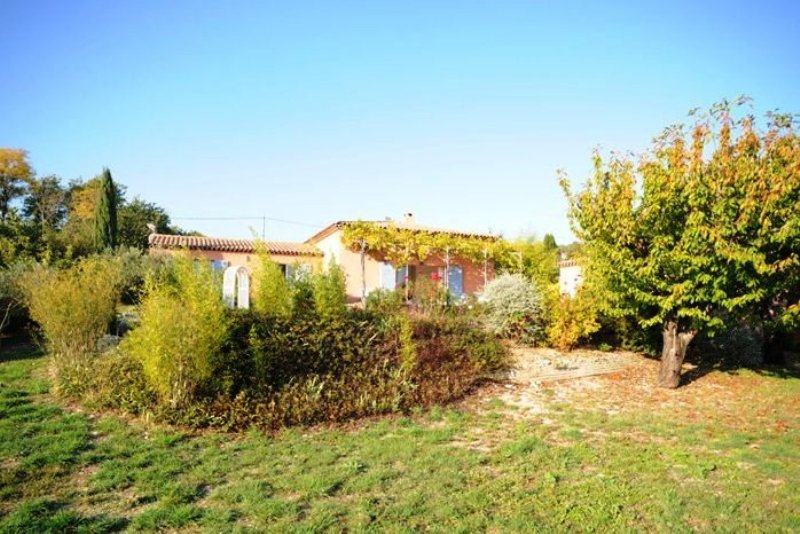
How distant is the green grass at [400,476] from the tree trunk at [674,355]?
93.3 inches

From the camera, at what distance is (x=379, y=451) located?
15.8 feet

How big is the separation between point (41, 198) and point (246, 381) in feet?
145

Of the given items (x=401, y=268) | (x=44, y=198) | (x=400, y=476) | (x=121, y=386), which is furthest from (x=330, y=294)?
(x=44, y=198)

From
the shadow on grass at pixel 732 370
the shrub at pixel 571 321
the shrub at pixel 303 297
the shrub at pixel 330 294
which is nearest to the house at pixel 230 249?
the shrub at pixel 571 321

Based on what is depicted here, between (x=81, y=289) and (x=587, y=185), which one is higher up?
(x=587, y=185)

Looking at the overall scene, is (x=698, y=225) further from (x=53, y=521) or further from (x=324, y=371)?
(x=53, y=521)

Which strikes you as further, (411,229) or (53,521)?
(411,229)

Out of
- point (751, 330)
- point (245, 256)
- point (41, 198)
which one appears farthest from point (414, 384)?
point (41, 198)

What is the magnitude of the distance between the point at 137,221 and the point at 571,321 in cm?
3062

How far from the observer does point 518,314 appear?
10352mm

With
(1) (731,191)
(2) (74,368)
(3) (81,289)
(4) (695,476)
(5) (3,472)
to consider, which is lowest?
(4) (695,476)

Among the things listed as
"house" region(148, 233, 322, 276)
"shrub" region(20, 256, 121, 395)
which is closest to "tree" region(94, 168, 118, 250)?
"house" region(148, 233, 322, 276)

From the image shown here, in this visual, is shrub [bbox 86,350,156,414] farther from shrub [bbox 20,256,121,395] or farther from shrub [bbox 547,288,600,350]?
shrub [bbox 547,288,600,350]

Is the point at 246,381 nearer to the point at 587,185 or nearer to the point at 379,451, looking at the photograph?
the point at 379,451
